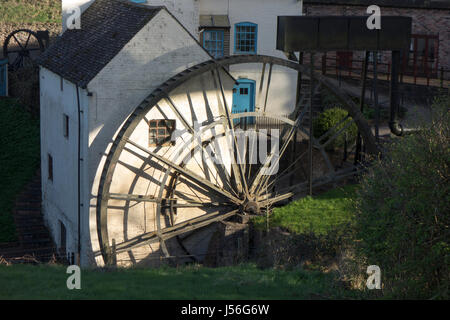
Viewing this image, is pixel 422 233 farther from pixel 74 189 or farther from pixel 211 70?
pixel 74 189

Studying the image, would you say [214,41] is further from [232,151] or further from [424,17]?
[232,151]

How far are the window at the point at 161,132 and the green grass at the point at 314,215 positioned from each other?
3.60 m

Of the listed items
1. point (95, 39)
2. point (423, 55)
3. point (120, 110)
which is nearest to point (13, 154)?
point (95, 39)

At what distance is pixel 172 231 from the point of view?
2108cm

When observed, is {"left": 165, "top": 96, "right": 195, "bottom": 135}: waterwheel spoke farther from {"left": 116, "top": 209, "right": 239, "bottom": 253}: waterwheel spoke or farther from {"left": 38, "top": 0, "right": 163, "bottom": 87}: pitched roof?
{"left": 116, "top": 209, "right": 239, "bottom": 253}: waterwheel spoke

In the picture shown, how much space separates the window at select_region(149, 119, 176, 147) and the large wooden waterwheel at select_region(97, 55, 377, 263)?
15 cm

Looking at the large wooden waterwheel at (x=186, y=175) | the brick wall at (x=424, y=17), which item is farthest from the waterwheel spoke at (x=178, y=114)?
the brick wall at (x=424, y=17)

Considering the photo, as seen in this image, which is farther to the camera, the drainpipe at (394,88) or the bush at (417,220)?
the drainpipe at (394,88)

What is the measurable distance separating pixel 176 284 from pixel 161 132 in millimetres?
7961

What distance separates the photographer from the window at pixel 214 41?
3036 centimetres

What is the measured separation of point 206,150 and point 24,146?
1199cm

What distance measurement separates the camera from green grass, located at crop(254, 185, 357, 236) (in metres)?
19.1

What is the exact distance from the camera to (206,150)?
854 inches

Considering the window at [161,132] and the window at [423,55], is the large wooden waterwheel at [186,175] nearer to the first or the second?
the window at [161,132]
